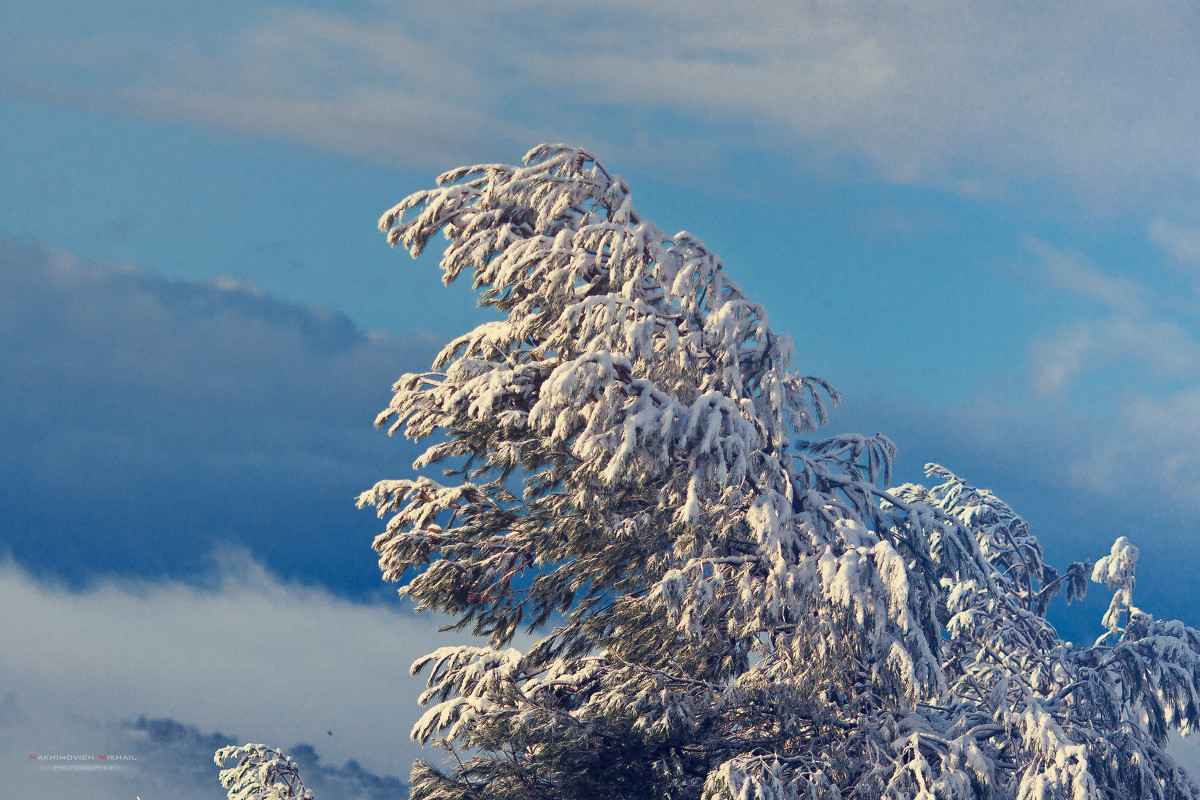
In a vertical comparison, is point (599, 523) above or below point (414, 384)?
below

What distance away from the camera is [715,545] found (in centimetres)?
1267

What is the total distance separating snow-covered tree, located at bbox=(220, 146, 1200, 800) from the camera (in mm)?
11383

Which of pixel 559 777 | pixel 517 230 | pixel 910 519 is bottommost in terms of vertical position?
pixel 559 777

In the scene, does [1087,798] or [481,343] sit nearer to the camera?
[1087,798]

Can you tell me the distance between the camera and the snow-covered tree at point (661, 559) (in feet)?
37.3

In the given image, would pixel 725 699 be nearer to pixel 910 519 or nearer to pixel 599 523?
pixel 599 523

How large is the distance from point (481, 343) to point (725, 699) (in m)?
5.28

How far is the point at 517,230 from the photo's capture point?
13.7m

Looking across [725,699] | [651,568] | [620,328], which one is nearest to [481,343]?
[620,328]

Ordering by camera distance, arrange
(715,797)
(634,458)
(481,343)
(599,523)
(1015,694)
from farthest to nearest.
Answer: (1015,694) < (481,343) < (599,523) < (634,458) < (715,797)

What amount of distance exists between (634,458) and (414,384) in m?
3.50

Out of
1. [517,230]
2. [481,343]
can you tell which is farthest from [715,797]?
[517,230]

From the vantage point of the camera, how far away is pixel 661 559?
12.7 meters

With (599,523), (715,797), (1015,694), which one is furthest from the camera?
(1015,694)
